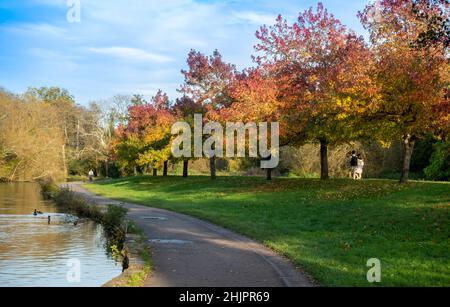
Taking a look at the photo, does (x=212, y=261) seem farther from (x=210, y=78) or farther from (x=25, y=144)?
(x=25, y=144)

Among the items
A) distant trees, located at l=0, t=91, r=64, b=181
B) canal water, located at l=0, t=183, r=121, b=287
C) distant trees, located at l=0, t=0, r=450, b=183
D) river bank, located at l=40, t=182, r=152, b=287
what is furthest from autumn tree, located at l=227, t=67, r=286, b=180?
distant trees, located at l=0, t=91, r=64, b=181

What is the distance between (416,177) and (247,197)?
62.2ft

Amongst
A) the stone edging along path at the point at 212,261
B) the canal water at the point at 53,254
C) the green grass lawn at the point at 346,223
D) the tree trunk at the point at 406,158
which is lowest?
the canal water at the point at 53,254

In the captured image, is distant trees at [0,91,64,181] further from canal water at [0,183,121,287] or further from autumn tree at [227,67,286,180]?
canal water at [0,183,121,287]

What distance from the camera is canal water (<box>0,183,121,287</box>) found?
11435 millimetres

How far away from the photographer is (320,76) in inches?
1027

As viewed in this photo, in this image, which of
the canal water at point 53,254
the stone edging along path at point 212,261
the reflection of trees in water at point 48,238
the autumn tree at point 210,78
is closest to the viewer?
the stone edging along path at point 212,261

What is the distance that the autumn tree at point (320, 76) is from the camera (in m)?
23.3

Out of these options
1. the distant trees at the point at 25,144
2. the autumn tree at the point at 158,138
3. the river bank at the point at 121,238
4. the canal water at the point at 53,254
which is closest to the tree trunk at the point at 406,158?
the river bank at the point at 121,238

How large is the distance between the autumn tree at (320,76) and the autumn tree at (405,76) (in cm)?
90

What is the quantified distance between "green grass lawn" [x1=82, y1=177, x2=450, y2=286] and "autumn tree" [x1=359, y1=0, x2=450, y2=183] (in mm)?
2578

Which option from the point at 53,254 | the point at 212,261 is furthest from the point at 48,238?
the point at 212,261

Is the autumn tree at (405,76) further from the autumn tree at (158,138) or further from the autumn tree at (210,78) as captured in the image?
the autumn tree at (158,138)

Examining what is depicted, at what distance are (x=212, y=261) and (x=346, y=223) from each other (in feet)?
21.1
